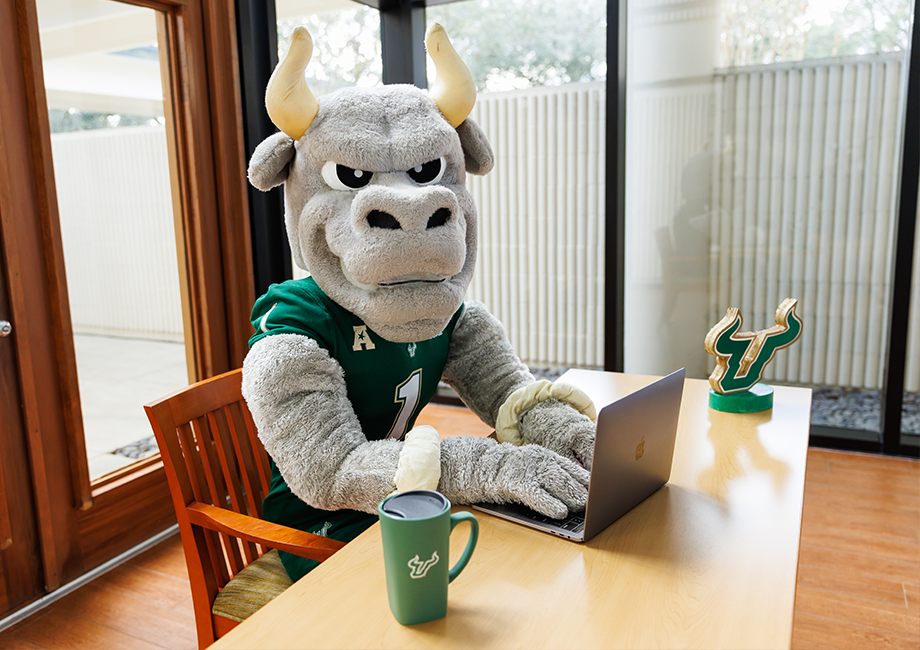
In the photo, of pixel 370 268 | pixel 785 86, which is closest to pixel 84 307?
pixel 370 268

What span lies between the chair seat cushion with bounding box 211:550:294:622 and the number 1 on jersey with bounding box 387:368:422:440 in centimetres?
32

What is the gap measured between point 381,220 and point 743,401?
0.86 m

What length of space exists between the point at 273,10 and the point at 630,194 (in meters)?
1.65

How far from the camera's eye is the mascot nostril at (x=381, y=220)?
1.14 metres

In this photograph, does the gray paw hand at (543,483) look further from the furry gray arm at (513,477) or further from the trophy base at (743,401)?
the trophy base at (743,401)

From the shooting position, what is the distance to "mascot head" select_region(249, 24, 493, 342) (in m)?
1.12

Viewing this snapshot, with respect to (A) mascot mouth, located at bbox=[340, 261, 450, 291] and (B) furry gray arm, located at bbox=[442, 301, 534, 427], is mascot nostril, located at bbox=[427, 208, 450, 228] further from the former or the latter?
(B) furry gray arm, located at bbox=[442, 301, 534, 427]

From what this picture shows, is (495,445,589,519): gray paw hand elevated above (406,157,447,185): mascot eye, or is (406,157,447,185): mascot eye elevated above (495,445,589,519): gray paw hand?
(406,157,447,185): mascot eye

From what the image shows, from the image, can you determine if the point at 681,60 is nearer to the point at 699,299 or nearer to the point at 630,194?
the point at 630,194

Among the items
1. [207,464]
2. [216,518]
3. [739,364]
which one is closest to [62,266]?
[207,464]

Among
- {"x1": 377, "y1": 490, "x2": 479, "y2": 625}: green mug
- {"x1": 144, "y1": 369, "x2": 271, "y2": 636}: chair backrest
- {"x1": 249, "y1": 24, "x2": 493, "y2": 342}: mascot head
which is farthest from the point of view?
{"x1": 144, "y1": 369, "x2": 271, "y2": 636}: chair backrest

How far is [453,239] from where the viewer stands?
1.15m

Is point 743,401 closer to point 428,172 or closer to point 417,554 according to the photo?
point 428,172

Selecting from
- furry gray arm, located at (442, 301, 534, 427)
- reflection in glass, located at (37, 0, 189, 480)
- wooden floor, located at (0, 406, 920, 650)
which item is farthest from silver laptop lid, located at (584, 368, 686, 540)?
reflection in glass, located at (37, 0, 189, 480)
